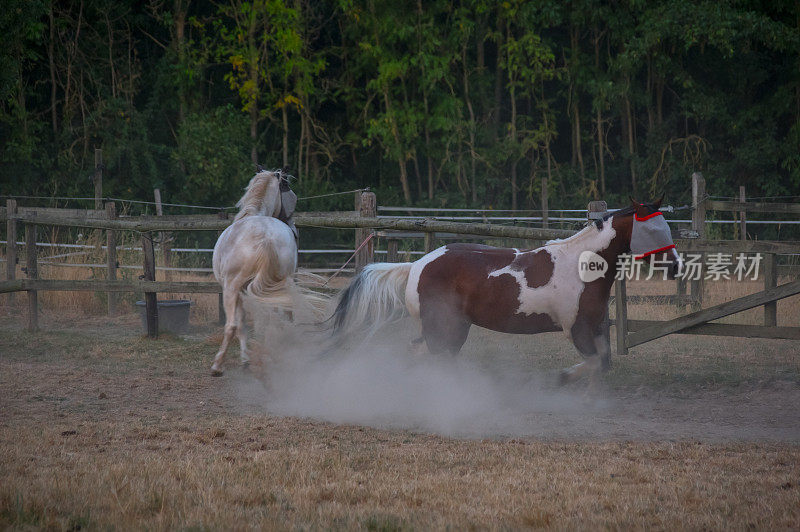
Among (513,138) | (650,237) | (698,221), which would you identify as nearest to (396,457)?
(650,237)

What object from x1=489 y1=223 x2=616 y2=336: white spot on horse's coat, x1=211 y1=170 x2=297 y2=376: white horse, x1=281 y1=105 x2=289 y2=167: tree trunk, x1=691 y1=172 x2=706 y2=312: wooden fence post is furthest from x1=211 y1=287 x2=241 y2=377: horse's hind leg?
x1=281 y1=105 x2=289 y2=167: tree trunk

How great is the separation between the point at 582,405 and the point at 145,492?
3389 millimetres

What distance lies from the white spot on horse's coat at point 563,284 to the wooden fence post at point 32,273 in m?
6.15

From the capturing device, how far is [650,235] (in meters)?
5.63

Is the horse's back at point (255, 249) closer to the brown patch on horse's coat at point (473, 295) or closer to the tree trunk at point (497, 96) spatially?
the brown patch on horse's coat at point (473, 295)

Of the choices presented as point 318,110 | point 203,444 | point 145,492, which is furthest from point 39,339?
point 318,110

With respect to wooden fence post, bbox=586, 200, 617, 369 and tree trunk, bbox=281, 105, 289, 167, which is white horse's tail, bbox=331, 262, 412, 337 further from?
tree trunk, bbox=281, 105, 289, 167

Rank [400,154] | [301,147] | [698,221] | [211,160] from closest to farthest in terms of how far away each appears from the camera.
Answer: [698,221], [211,160], [400,154], [301,147]

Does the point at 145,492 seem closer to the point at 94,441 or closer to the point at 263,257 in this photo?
the point at 94,441

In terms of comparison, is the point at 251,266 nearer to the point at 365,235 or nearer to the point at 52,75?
the point at 365,235

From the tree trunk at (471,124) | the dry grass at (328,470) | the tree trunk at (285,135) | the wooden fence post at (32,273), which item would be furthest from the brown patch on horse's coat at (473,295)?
the tree trunk at (285,135)

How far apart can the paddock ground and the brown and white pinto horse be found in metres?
0.57

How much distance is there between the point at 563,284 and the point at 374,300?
1.52 m

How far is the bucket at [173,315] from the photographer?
30.2ft
